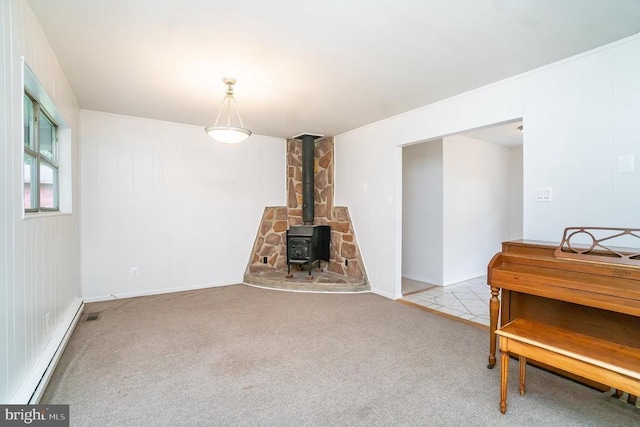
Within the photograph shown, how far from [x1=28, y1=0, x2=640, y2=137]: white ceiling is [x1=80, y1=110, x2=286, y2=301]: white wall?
86cm

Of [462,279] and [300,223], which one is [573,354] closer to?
[462,279]

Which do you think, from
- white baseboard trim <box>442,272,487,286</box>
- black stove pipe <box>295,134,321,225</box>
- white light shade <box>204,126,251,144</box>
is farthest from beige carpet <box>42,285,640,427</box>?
black stove pipe <box>295,134,321,225</box>

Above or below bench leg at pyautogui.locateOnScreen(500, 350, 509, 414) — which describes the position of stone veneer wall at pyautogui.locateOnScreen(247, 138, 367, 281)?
above

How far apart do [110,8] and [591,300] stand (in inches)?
134

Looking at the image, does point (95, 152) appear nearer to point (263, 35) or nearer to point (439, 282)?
point (263, 35)

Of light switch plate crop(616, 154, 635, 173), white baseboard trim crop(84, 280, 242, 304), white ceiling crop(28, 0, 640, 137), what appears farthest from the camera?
white baseboard trim crop(84, 280, 242, 304)

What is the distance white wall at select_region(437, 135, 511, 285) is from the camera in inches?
197

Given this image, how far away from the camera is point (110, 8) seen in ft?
6.38

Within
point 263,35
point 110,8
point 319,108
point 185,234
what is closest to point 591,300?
point 263,35

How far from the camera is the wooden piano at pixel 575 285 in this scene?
5.62 feet

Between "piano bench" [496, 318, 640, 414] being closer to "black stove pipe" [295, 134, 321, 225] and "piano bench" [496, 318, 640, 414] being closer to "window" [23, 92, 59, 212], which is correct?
"window" [23, 92, 59, 212]

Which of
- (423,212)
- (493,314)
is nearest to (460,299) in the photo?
(423,212)

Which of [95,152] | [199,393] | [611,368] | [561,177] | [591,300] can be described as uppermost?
[95,152]

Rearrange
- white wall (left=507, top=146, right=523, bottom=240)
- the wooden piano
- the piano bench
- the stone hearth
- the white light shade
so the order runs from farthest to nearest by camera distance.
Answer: white wall (left=507, top=146, right=523, bottom=240) → the stone hearth → the white light shade → the wooden piano → the piano bench
